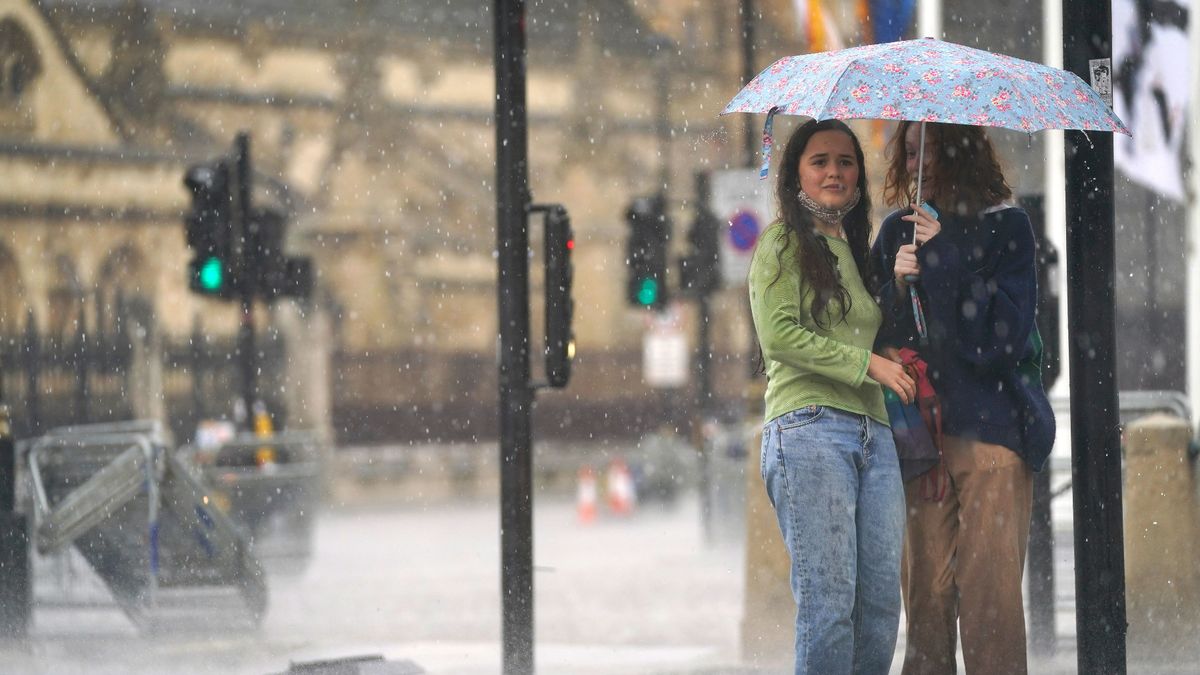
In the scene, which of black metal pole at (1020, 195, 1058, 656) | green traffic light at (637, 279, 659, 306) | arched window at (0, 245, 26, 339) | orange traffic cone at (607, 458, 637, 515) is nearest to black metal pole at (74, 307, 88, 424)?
arched window at (0, 245, 26, 339)

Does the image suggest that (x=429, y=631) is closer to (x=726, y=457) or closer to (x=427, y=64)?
(x=726, y=457)

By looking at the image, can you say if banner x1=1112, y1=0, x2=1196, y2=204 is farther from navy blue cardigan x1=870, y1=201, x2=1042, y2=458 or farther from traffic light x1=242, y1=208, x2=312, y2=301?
traffic light x1=242, y1=208, x2=312, y2=301

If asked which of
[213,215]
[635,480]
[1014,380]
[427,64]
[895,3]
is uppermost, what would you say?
[427,64]

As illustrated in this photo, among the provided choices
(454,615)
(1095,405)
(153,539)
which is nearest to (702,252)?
(454,615)

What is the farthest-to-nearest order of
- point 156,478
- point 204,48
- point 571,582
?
point 204,48 < point 571,582 < point 156,478

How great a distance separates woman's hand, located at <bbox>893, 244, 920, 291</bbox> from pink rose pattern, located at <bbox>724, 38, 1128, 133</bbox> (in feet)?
1.22

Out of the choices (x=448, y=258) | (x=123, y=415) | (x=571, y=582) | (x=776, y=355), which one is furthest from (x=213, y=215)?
(x=448, y=258)

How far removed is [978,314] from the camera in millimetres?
4844

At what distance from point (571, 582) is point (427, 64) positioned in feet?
76.5

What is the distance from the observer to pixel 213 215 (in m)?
13.0

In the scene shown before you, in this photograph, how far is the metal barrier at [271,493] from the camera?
1517 centimetres

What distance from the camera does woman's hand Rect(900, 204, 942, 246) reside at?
4.89 m

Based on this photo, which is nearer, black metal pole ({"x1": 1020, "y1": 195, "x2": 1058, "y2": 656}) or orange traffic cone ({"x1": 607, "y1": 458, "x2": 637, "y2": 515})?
black metal pole ({"x1": 1020, "y1": 195, "x2": 1058, "y2": 656})

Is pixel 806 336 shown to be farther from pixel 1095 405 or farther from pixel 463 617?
pixel 463 617
